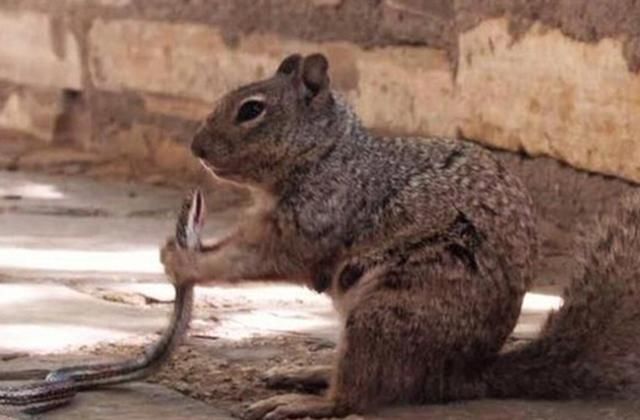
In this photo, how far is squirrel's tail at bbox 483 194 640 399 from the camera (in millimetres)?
4012

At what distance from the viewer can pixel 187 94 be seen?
7746mm

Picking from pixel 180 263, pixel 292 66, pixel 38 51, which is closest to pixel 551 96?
pixel 292 66

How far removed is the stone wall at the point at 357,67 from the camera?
5.71 m

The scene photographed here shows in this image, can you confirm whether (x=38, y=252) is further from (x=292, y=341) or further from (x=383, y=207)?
(x=383, y=207)

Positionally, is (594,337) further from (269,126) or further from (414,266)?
(269,126)

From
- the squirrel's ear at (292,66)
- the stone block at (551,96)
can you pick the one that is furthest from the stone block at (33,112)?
the squirrel's ear at (292,66)

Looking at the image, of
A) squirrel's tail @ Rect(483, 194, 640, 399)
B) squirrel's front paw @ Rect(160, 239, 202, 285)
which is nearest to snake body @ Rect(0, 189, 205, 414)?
squirrel's front paw @ Rect(160, 239, 202, 285)

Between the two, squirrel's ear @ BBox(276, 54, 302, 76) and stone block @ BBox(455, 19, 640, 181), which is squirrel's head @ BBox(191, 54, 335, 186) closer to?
squirrel's ear @ BBox(276, 54, 302, 76)

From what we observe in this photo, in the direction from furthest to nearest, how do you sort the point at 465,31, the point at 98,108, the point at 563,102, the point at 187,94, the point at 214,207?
the point at 98,108 < the point at 187,94 < the point at 214,207 < the point at 465,31 < the point at 563,102

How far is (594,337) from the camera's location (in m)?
4.04

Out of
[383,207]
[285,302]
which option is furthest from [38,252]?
[383,207]

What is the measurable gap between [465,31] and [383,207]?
2240mm

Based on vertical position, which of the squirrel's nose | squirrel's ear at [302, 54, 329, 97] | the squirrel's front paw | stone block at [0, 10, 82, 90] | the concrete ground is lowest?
the concrete ground

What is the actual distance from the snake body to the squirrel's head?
4.5 inches
